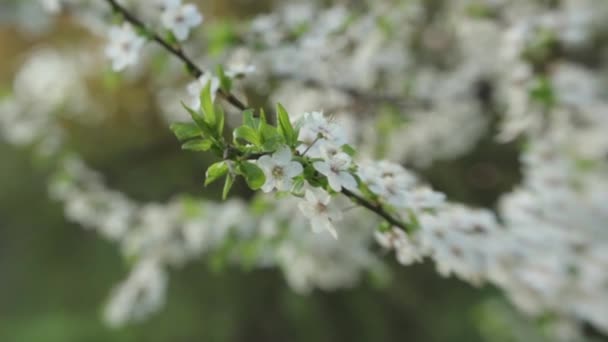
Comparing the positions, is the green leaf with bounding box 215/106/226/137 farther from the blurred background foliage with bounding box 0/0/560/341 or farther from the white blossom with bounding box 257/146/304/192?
the blurred background foliage with bounding box 0/0/560/341

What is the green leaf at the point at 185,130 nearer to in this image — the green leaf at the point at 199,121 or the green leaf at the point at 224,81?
the green leaf at the point at 199,121

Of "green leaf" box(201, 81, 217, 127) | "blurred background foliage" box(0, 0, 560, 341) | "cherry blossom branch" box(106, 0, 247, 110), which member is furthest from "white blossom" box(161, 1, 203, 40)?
"blurred background foliage" box(0, 0, 560, 341)

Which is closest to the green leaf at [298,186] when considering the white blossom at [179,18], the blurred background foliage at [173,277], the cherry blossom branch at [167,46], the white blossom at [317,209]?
the white blossom at [317,209]

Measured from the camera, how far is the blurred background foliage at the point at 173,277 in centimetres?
213

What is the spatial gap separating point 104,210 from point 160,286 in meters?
0.23

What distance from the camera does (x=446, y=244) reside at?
2.35 feet

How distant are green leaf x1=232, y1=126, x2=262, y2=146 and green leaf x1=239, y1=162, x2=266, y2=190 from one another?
0.02 meters

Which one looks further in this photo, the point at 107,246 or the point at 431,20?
the point at 107,246

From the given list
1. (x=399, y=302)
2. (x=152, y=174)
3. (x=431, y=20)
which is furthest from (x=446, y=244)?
(x=152, y=174)

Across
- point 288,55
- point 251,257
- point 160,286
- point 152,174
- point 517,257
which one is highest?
point 152,174

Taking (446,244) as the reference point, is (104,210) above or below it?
above

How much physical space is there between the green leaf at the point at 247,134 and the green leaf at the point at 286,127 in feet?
0.07

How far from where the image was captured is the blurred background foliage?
6.98ft

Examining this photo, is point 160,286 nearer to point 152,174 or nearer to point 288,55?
point 288,55
